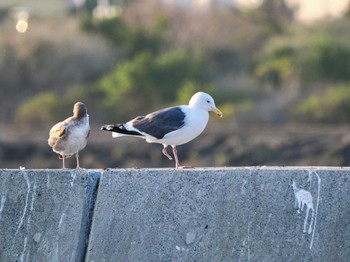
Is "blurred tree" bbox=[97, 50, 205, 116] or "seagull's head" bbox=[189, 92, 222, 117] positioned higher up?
"blurred tree" bbox=[97, 50, 205, 116]

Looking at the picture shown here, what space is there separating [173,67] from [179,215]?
3366cm

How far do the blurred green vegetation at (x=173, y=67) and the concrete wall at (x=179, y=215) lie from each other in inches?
1120

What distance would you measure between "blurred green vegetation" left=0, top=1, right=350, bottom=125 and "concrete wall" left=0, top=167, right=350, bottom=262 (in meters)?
28.4

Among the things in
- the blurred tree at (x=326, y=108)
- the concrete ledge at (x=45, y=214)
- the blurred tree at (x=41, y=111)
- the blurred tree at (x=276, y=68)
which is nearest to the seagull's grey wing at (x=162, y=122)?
the concrete ledge at (x=45, y=214)

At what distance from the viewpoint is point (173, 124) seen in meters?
8.80

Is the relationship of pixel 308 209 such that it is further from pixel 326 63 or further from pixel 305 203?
pixel 326 63

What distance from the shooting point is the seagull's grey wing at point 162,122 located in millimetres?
8781

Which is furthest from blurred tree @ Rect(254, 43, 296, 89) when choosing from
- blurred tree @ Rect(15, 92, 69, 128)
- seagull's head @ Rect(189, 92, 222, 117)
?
seagull's head @ Rect(189, 92, 222, 117)

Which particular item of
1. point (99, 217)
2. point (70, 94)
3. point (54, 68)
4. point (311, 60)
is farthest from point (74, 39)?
point (99, 217)

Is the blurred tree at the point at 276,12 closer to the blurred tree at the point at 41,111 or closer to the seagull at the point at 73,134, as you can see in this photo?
the blurred tree at the point at 41,111

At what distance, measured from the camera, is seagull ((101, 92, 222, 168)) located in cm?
880

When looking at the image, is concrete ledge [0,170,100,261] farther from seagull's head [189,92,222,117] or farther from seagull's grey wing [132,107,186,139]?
seagull's head [189,92,222,117]

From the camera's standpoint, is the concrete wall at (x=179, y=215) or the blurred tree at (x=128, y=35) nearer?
the concrete wall at (x=179, y=215)

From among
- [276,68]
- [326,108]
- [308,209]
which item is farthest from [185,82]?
[308,209]
